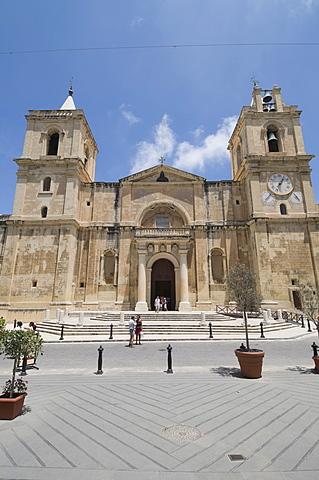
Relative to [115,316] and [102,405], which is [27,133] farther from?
[102,405]

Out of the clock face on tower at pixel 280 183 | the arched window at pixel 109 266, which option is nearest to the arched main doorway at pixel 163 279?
the arched window at pixel 109 266

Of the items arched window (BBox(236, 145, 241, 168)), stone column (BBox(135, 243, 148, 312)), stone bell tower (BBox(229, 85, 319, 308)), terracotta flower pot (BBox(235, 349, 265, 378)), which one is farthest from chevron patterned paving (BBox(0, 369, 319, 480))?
arched window (BBox(236, 145, 241, 168))

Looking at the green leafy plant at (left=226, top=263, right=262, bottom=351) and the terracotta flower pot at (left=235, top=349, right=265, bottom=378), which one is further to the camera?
the green leafy plant at (left=226, top=263, right=262, bottom=351)

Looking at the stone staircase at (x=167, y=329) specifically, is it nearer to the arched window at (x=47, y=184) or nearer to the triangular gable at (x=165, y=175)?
the arched window at (x=47, y=184)

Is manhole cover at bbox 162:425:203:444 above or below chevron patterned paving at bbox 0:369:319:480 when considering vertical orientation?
above

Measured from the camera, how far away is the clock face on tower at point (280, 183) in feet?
87.0

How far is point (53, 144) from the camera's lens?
29.9 meters

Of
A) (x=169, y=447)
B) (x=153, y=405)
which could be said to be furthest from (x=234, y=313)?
(x=169, y=447)

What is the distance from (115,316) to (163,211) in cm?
1325

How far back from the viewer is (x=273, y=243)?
81.8ft

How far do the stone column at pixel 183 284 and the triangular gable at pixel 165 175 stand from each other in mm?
8694

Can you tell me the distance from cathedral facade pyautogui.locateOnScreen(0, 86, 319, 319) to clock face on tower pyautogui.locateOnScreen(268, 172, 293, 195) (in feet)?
0.35

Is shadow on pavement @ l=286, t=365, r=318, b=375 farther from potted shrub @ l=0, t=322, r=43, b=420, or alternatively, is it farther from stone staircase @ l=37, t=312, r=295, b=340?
potted shrub @ l=0, t=322, r=43, b=420

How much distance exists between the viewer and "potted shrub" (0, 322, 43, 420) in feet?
15.9
